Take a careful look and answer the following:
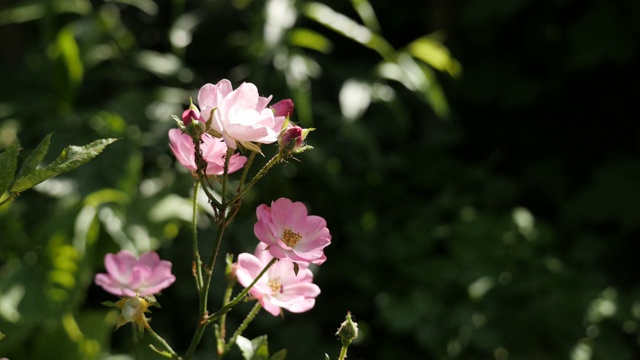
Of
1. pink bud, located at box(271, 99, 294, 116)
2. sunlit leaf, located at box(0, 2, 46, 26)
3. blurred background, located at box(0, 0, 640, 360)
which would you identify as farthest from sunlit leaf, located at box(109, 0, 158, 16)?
pink bud, located at box(271, 99, 294, 116)

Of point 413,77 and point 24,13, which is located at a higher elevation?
point 413,77

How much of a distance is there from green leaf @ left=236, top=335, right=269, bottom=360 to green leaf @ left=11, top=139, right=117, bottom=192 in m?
0.16

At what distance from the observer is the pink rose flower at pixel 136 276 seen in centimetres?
69

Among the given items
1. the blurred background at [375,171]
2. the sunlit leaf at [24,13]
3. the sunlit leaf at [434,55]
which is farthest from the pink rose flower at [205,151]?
the sunlit leaf at [24,13]

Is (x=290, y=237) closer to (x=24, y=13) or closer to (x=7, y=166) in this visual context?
(x=7, y=166)

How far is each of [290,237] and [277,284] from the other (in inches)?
2.9

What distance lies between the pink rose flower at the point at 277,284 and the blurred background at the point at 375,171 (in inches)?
35.7

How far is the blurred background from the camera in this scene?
181 centimetres

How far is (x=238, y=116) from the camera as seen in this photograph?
0.60 m

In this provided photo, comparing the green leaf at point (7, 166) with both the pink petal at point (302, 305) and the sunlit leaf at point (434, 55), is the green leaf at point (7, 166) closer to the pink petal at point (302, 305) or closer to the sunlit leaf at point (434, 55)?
the pink petal at point (302, 305)

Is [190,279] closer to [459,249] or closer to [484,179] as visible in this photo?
[459,249]

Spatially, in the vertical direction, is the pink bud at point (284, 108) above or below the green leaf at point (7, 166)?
above

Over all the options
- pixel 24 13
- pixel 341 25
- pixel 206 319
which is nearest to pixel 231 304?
pixel 206 319

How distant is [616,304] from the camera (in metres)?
1.90
